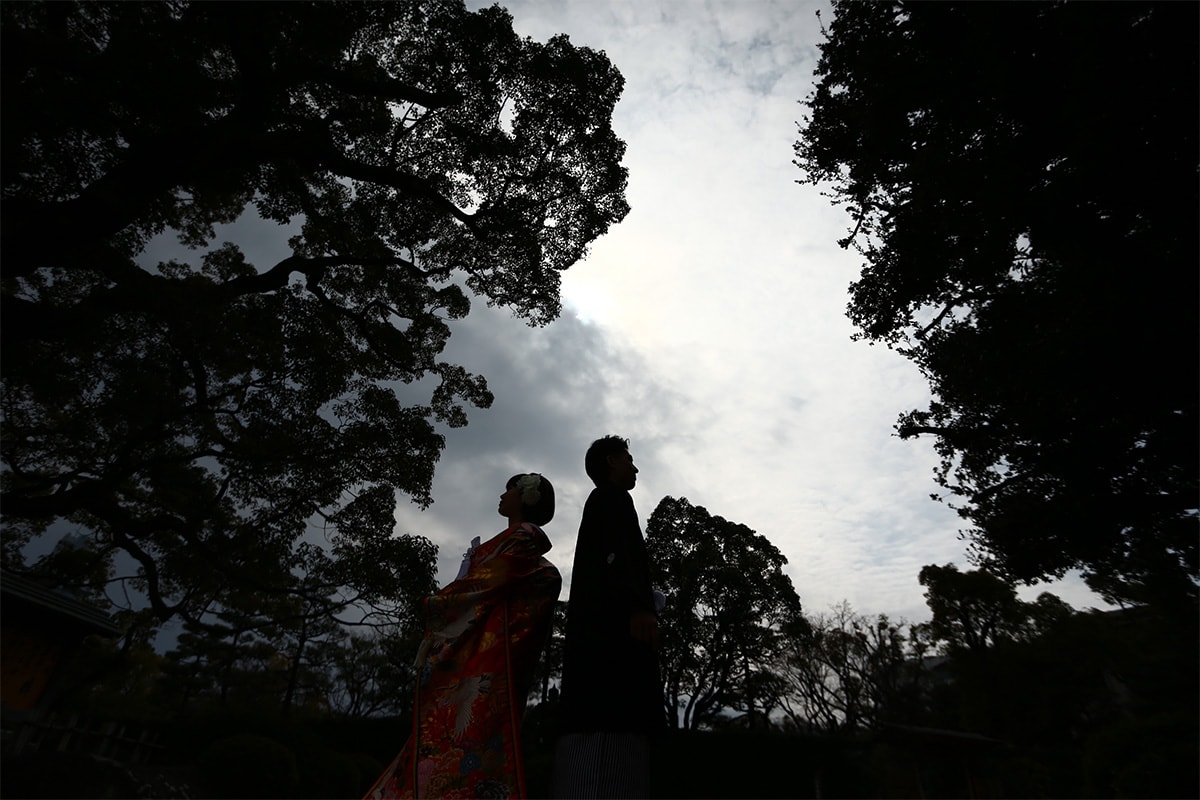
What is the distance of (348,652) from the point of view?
84.7 feet

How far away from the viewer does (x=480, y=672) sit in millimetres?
2410

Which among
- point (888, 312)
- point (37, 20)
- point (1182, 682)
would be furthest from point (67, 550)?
point (1182, 682)

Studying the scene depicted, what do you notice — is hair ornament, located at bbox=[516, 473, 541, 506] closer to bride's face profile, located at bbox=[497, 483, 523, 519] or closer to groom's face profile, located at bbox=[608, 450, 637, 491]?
bride's face profile, located at bbox=[497, 483, 523, 519]

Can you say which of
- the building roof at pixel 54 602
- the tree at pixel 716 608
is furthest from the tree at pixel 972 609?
the building roof at pixel 54 602

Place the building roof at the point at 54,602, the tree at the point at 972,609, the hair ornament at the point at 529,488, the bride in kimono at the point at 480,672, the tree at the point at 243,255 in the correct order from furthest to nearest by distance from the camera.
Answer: the tree at the point at 972,609 < the building roof at the point at 54,602 < the tree at the point at 243,255 < the hair ornament at the point at 529,488 < the bride in kimono at the point at 480,672

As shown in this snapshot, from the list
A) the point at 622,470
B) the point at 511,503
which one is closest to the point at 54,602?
the point at 511,503

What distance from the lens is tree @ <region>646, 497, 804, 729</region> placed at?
18875 millimetres

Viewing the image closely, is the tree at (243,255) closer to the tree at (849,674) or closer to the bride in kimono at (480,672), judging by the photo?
the bride in kimono at (480,672)

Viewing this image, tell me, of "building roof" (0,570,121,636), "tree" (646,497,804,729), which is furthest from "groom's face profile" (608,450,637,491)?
"tree" (646,497,804,729)

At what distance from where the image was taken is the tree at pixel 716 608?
18.9 metres

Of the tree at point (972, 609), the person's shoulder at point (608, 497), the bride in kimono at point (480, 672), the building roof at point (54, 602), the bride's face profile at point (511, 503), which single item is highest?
the tree at point (972, 609)

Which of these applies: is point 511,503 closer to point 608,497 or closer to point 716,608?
point 608,497

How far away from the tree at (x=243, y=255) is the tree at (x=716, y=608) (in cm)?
1296

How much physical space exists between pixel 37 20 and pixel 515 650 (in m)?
6.26
